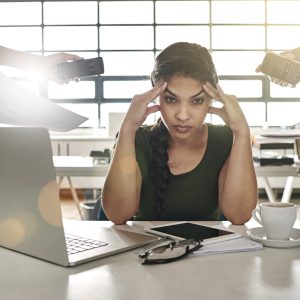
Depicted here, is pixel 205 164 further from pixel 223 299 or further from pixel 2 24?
pixel 2 24

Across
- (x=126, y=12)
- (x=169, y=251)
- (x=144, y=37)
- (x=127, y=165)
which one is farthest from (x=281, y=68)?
(x=126, y=12)

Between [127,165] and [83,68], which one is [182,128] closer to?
[127,165]

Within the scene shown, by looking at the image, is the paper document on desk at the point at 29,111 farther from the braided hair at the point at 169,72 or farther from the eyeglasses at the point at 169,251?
the braided hair at the point at 169,72

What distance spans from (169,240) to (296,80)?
607 mm

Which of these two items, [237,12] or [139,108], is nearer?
[139,108]

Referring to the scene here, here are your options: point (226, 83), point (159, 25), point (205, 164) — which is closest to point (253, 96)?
point (226, 83)

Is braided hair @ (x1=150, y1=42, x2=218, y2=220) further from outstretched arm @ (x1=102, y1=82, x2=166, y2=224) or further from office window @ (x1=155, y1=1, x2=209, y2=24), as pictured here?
office window @ (x1=155, y1=1, x2=209, y2=24)

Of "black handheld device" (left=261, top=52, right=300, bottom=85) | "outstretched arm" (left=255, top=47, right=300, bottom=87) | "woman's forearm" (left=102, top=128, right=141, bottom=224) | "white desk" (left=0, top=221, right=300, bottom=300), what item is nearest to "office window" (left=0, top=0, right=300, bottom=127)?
"outstretched arm" (left=255, top=47, right=300, bottom=87)

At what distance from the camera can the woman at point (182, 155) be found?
4.66 feet

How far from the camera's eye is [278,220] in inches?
40.5

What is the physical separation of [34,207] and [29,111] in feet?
0.60

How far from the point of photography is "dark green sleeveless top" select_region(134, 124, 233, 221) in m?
1.56

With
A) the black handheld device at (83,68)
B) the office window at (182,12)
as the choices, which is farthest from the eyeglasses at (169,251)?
the office window at (182,12)

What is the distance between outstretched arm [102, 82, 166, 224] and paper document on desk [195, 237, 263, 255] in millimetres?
423
